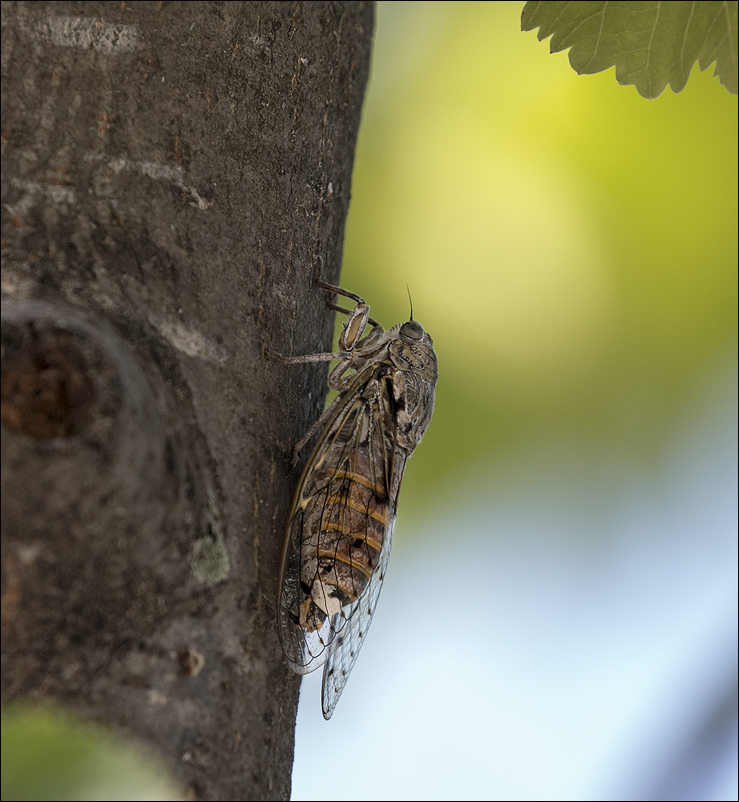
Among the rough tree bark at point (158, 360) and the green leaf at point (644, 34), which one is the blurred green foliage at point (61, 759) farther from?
the green leaf at point (644, 34)

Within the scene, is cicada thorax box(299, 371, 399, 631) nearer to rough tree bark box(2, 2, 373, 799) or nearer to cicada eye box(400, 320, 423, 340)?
cicada eye box(400, 320, 423, 340)

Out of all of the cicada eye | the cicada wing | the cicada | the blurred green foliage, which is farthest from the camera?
the cicada eye

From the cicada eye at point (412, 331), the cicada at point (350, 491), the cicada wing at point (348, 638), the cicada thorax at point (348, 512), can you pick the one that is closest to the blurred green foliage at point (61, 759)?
the cicada at point (350, 491)

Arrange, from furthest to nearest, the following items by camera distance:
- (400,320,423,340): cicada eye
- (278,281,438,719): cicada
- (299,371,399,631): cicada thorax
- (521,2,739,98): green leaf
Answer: (400,320,423,340): cicada eye < (299,371,399,631): cicada thorax < (278,281,438,719): cicada < (521,2,739,98): green leaf

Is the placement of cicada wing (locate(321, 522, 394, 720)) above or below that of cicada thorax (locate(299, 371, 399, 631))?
below

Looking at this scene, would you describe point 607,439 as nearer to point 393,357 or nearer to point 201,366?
point 393,357

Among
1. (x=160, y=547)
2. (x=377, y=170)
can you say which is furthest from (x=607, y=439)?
(x=160, y=547)

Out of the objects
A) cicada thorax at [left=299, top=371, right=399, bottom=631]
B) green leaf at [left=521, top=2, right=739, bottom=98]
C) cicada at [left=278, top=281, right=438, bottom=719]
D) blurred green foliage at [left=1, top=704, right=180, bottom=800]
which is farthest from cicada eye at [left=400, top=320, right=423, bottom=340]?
blurred green foliage at [left=1, top=704, right=180, bottom=800]

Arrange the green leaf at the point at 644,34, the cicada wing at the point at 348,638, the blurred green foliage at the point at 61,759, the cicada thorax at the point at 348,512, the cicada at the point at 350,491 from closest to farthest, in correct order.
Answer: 1. the blurred green foliage at the point at 61,759
2. the green leaf at the point at 644,34
3. the cicada at the point at 350,491
4. the cicada thorax at the point at 348,512
5. the cicada wing at the point at 348,638
